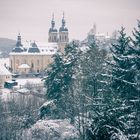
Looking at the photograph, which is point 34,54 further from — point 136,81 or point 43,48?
point 136,81


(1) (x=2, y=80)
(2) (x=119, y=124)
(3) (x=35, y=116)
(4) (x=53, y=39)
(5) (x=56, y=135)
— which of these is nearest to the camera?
(2) (x=119, y=124)

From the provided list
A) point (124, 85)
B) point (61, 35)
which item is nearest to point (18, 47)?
point (61, 35)

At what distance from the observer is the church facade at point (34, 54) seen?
394 ft

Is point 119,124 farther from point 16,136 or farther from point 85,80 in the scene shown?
point 16,136

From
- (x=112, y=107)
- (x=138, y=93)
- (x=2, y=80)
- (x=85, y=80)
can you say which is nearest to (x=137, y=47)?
(x=138, y=93)

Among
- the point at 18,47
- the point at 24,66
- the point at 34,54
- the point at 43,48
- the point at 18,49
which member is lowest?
the point at 24,66

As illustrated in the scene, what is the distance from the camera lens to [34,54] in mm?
123875

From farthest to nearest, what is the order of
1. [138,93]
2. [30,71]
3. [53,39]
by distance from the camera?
1. [53,39]
2. [30,71]
3. [138,93]

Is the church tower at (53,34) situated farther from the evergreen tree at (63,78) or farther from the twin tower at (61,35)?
the evergreen tree at (63,78)

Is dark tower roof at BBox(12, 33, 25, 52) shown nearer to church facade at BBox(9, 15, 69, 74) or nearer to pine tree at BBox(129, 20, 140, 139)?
church facade at BBox(9, 15, 69, 74)

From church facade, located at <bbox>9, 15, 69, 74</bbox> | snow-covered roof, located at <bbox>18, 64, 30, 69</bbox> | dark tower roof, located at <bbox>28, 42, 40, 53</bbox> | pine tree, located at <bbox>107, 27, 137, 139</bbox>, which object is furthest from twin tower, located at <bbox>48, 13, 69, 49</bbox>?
pine tree, located at <bbox>107, 27, 137, 139</bbox>

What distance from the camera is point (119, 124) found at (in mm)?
20641

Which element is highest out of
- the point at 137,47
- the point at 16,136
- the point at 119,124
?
the point at 137,47

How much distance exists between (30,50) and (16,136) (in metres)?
82.8
